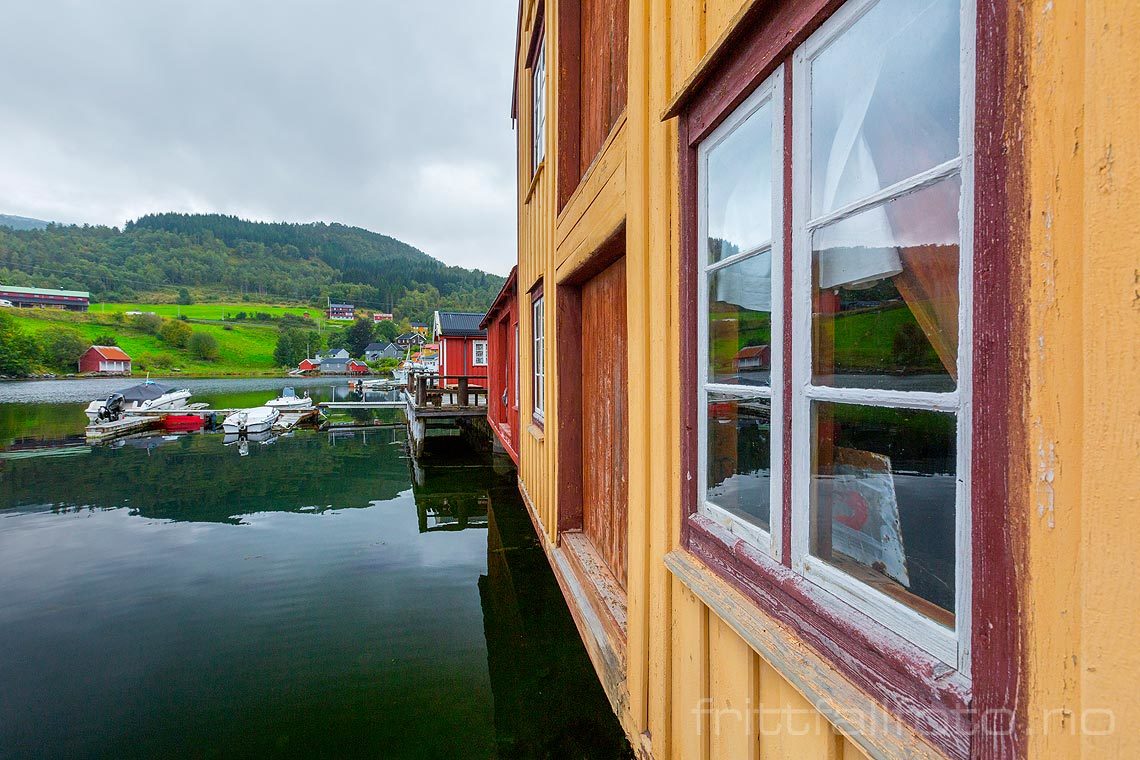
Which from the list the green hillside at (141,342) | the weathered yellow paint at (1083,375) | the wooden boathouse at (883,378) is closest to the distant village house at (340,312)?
the green hillside at (141,342)

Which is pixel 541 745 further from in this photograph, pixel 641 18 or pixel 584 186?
pixel 641 18

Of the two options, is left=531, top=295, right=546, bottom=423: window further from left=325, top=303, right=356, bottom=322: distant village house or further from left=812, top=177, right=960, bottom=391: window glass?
left=325, top=303, right=356, bottom=322: distant village house

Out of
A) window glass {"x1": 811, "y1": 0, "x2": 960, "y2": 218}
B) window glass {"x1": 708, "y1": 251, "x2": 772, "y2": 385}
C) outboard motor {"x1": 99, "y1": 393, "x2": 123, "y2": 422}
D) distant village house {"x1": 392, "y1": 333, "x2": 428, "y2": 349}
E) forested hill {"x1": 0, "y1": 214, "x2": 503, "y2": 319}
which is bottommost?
outboard motor {"x1": 99, "y1": 393, "x2": 123, "y2": 422}

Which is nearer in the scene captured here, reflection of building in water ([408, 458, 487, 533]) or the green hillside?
reflection of building in water ([408, 458, 487, 533])

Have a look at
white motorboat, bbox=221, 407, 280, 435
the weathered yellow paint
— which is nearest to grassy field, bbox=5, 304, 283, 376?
white motorboat, bbox=221, 407, 280, 435

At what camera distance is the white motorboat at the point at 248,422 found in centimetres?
2191

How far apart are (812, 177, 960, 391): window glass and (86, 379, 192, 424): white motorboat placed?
29.8 metres

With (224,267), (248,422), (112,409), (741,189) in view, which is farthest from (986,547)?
(224,267)

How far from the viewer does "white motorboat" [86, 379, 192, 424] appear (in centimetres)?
2297

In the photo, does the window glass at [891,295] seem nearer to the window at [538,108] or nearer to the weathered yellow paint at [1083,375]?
the weathered yellow paint at [1083,375]

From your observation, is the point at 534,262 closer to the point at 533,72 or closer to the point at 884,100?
the point at 533,72

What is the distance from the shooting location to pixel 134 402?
25188 millimetres

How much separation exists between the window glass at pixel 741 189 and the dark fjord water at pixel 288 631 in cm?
403

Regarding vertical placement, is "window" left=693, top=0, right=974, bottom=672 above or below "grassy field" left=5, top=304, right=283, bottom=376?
below
